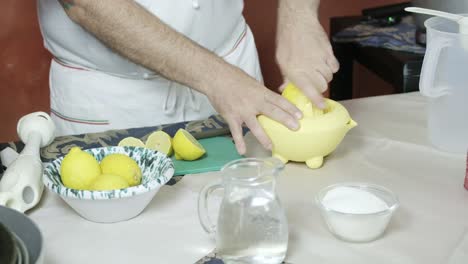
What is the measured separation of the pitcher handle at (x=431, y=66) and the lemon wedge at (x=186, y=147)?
0.44 meters

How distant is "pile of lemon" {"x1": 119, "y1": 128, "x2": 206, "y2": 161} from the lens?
123 cm

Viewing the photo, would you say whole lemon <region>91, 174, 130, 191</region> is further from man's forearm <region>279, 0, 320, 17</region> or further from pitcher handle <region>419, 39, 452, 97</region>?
man's forearm <region>279, 0, 320, 17</region>

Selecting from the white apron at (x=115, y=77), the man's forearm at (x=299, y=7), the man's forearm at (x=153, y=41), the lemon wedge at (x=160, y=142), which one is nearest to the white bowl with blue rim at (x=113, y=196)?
the lemon wedge at (x=160, y=142)

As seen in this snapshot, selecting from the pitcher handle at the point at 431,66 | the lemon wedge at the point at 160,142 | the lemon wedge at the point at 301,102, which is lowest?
the lemon wedge at the point at 160,142

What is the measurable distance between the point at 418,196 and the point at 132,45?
64cm

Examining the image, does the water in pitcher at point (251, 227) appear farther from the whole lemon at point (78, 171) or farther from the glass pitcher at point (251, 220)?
the whole lemon at point (78, 171)

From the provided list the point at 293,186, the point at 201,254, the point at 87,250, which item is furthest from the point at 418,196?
the point at 87,250

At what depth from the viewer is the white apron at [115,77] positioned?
1.54 metres

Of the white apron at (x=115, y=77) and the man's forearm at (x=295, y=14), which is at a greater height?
the man's forearm at (x=295, y=14)

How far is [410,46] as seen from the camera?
6.61ft

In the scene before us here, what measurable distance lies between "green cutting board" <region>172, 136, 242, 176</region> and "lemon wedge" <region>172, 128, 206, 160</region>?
0.01 m

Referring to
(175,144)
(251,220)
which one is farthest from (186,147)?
(251,220)

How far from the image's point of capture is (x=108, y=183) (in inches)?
40.9

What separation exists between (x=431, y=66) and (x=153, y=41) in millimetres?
542
